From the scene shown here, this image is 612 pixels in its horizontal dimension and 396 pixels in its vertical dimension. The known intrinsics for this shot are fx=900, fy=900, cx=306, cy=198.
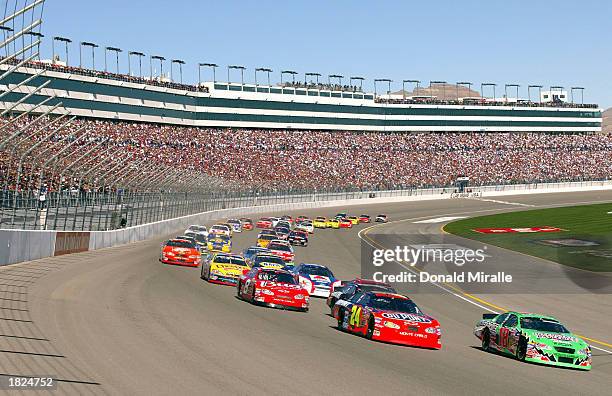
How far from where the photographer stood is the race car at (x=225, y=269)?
32375 millimetres

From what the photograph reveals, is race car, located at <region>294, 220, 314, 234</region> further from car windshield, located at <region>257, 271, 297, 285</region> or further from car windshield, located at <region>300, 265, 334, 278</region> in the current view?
car windshield, located at <region>257, 271, 297, 285</region>

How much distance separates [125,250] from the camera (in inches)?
1876

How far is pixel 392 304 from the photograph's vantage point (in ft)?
71.9

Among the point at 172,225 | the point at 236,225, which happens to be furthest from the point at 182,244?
the point at 236,225

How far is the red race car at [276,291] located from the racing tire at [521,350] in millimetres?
→ 7910

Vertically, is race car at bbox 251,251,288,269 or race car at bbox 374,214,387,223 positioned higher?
race car at bbox 374,214,387,223

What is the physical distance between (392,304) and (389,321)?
47.7 inches

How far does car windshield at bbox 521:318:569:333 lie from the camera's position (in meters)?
20.2

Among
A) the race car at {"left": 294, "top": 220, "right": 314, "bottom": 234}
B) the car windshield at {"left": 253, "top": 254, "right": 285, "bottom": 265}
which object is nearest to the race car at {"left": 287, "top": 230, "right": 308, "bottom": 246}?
the race car at {"left": 294, "top": 220, "right": 314, "bottom": 234}

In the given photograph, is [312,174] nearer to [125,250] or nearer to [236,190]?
[236,190]

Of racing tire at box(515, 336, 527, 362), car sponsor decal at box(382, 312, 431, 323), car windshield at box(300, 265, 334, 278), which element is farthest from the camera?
car windshield at box(300, 265, 334, 278)

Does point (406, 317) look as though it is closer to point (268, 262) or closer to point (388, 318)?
point (388, 318)

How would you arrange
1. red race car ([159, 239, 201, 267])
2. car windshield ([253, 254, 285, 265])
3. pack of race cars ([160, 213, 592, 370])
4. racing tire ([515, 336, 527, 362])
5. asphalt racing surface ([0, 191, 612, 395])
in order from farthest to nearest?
1. red race car ([159, 239, 201, 267])
2. car windshield ([253, 254, 285, 265])
3. racing tire ([515, 336, 527, 362])
4. pack of race cars ([160, 213, 592, 370])
5. asphalt racing surface ([0, 191, 612, 395])

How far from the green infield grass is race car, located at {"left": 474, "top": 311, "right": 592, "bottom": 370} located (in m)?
28.6
